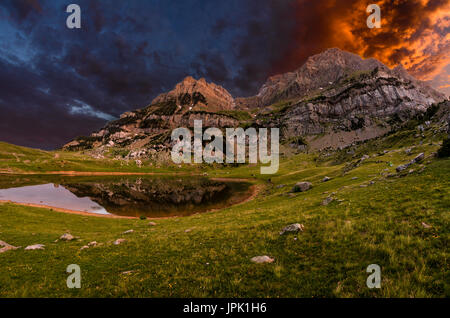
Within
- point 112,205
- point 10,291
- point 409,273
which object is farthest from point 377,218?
point 112,205

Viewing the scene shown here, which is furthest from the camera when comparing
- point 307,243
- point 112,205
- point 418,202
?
point 112,205

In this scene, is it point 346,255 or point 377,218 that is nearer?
point 346,255

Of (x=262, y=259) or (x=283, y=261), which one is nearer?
(x=283, y=261)

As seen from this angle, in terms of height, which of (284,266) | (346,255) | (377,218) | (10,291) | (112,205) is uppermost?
(377,218)

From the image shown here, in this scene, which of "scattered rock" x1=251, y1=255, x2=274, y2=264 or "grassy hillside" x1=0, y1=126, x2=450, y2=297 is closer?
"grassy hillside" x1=0, y1=126, x2=450, y2=297

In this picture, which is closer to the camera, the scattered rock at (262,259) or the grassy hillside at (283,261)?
the grassy hillside at (283,261)

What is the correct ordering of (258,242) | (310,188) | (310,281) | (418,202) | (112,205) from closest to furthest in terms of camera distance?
(310,281) < (258,242) < (418,202) < (310,188) < (112,205)
